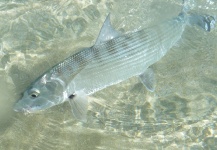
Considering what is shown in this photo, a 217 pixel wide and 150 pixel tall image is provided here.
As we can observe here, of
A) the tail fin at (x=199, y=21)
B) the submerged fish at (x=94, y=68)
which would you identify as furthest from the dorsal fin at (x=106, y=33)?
the tail fin at (x=199, y=21)

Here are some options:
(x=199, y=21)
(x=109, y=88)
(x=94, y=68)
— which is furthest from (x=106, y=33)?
(x=199, y=21)

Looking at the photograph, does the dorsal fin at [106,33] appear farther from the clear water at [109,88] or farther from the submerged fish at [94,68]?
the clear water at [109,88]

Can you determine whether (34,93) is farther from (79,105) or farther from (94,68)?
(94,68)

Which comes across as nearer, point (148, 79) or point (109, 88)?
point (148, 79)

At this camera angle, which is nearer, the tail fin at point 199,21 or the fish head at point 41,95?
the fish head at point 41,95

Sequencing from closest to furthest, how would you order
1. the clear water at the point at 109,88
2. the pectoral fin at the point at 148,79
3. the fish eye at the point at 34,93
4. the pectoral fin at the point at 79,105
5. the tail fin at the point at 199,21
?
the fish eye at the point at 34,93, the pectoral fin at the point at 79,105, the clear water at the point at 109,88, the pectoral fin at the point at 148,79, the tail fin at the point at 199,21

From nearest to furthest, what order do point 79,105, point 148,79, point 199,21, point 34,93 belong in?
point 34,93 → point 79,105 → point 148,79 → point 199,21

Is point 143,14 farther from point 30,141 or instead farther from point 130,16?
point 30,141

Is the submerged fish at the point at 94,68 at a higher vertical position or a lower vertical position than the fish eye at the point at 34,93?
higher
